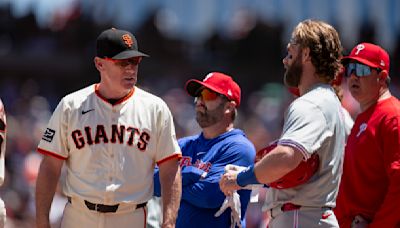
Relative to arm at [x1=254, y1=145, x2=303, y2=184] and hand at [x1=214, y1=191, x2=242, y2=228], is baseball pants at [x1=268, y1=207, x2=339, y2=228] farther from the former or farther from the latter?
hand at [x1=214, y1=191, x2=242, y2=228]

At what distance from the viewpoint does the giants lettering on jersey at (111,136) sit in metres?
5.94

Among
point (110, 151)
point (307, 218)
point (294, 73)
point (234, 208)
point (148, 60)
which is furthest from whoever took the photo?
point (148, 60)

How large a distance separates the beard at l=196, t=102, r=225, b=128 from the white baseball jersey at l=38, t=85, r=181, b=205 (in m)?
0.86

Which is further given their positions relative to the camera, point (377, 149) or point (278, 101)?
point (278, 101)

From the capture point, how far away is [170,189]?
19.8ft

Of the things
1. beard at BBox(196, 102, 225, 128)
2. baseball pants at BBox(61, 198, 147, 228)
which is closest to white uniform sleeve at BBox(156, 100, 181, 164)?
baseball pants at BBox(61, 198, 147, 228)

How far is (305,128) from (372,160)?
101 cm

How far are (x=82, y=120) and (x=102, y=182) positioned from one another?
0.42m

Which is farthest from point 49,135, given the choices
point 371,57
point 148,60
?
point 148,60

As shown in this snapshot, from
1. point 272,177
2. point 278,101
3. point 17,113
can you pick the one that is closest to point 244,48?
point 278,101

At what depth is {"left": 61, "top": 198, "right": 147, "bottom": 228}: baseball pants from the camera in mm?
5934

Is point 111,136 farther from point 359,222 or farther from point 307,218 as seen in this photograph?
point 359,222

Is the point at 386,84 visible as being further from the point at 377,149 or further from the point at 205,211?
the point at 205,211

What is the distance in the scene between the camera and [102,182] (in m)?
5.94
